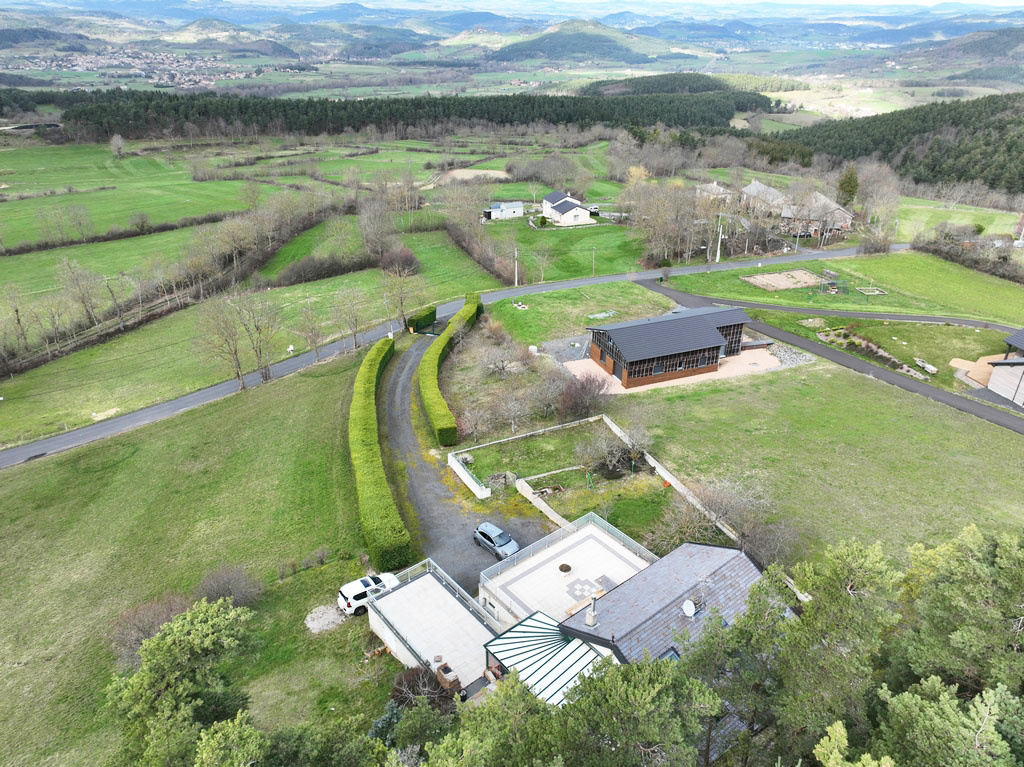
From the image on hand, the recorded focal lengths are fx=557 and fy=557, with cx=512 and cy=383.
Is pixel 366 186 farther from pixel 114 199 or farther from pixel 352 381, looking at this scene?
pixel 352 381

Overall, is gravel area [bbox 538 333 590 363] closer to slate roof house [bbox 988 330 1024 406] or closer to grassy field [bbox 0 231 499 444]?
grassy field [bbox 0 231 499 444]

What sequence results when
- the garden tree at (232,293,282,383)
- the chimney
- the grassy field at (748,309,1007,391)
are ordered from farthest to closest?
the garden tree at (232,293,282,383) < the grassy field at (748,309,1007,391) < the chimney

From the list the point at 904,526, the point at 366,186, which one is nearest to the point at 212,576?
the point at 904,526

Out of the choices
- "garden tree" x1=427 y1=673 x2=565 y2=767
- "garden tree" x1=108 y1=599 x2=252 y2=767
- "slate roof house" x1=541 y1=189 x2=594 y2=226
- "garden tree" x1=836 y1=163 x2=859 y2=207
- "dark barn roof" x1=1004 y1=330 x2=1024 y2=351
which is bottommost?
"dark barn roof" x1=1004 y1=330 x2=1024 y2=351

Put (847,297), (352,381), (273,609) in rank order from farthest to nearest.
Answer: (847,297) < (352,381) < (273,609)

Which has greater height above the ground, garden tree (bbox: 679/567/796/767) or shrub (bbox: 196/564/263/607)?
garden tree (bbox: 679/567/796/767)

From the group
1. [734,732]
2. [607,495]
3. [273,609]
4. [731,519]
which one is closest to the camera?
[734,732]

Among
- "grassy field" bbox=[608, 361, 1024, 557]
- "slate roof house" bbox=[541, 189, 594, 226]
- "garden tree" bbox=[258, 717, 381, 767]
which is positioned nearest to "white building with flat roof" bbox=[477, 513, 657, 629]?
"grassy field" bbox=[608, 361, 1024, 557]

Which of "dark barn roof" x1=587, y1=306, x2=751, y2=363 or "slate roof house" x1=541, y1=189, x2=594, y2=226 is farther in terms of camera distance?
"slate roof house" x1=541, y1=189, x2=594, y2=226
